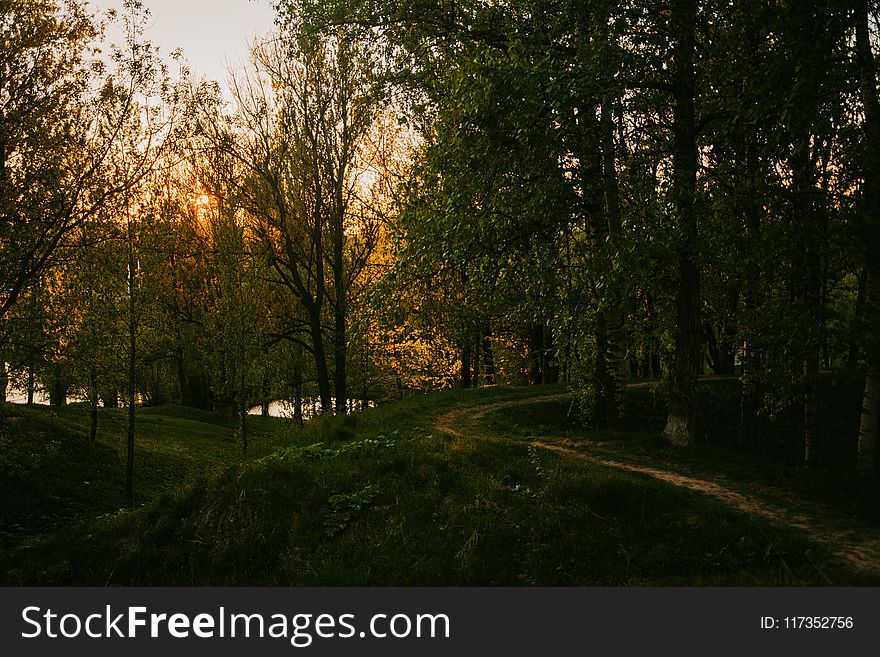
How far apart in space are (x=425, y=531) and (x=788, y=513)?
17.2 feet

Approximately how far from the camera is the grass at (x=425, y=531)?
7.95 m

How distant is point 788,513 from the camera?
865 centimetres

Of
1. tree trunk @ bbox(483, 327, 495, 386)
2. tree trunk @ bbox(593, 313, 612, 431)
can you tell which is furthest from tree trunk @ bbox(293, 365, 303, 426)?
tree trunk @ bbox(593, 313, 612, 431)

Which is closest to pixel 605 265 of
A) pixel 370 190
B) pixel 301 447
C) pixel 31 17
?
pixel 301 447

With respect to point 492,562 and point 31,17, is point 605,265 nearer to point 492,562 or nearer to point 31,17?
point 492,562

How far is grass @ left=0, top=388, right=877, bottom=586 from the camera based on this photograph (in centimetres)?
795

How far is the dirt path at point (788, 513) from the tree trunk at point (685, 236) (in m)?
2.02

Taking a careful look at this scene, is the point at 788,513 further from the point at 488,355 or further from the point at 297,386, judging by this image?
the point at 297,386

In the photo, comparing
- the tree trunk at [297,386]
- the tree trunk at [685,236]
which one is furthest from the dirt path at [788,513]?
the tree trunk at [297,386]

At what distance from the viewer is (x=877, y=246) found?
→ 31.8 ft

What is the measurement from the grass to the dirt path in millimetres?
328

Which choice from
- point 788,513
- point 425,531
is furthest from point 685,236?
point 425,531
